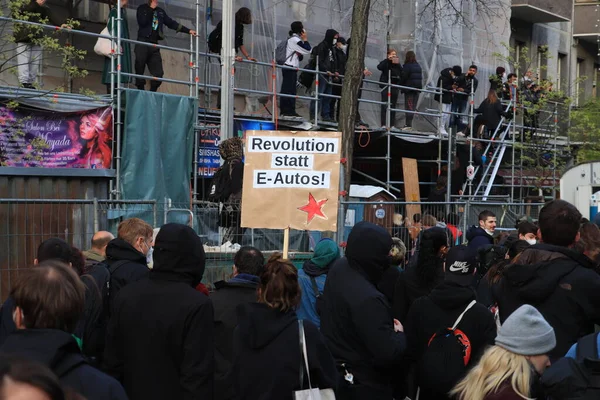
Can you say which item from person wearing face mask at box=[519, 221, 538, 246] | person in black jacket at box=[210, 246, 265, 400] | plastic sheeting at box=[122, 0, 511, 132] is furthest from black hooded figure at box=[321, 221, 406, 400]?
plastic sheeting at box=[122, 0, 511, 132]

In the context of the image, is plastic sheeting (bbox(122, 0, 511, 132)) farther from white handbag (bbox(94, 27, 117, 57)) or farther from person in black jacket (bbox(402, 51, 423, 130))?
white handbag (bbox(94, 27, 117, 57))

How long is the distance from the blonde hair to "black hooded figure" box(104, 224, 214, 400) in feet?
4.79

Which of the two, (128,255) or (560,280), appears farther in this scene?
(128,255)

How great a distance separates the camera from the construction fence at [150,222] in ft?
30.0

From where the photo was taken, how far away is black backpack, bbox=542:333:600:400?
355 cm

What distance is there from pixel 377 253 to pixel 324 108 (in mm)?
13120

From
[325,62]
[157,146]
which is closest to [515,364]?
[157,146]

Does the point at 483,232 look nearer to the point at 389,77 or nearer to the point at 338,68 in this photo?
the point at 338,68

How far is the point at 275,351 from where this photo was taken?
4.76 metres

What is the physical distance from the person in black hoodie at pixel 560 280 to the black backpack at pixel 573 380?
1.68 metres

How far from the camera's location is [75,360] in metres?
3.30

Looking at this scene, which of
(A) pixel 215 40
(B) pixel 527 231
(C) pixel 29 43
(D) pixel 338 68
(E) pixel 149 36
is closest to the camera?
(B) pixel 527 231

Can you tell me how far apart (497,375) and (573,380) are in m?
0.36

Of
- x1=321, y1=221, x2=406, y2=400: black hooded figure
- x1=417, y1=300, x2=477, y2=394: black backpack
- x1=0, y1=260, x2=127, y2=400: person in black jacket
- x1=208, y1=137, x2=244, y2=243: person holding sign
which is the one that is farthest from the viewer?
x1=208, y1=137, x2=244, y2=243: person holding sign
